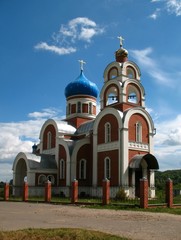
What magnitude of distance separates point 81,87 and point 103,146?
8.87 m

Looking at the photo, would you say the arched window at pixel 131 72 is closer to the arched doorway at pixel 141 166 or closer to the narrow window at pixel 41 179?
the arched doorway at pixel 141 166

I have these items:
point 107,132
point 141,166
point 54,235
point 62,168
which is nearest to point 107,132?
point 107,132

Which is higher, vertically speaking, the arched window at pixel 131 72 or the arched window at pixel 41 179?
the arched window at pixel 131 72

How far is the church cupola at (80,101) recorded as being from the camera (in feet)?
114

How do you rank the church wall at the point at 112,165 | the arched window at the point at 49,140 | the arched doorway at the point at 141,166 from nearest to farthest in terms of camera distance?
the arched doorway at the point at 141,166
the church wall at the point at 112,165
the arched window at the point at 49,140

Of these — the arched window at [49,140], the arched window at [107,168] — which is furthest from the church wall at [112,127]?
the arched window at [49,140]

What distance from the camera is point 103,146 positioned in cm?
2806

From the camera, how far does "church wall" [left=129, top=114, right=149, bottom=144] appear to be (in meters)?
27.0

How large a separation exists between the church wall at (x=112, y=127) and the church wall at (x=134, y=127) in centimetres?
113

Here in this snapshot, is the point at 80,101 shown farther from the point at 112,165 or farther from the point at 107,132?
the point at 112,165

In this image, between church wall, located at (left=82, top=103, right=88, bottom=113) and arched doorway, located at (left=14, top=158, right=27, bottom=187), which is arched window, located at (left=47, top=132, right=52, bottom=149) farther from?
church wall, located at (left=82, top=103, right=88, bottom=113)

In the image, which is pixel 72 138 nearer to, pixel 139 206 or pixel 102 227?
pixel 139 206

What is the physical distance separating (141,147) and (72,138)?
7.82 meters

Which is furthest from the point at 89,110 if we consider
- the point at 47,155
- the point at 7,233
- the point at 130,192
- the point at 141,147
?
the point at 7,233
